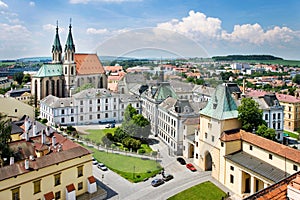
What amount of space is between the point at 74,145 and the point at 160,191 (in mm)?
5507

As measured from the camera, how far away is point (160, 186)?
1638 cm

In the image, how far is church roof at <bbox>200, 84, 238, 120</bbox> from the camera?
15445 millimetres

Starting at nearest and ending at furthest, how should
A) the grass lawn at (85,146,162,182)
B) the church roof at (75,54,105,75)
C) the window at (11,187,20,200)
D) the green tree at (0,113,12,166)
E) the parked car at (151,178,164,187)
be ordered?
the church roof at (75,54,105,75) < the window at (11,187,20,200) < the green tree at (0,113,12,166) < the grass lawn at (85,146,162,182) < the parked car at (151,178,164,187)

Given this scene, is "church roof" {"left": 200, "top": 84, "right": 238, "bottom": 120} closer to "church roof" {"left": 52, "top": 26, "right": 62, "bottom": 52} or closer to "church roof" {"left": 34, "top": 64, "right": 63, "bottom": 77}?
"church roof" {"left": 34, "top": 64, "right": 63, "bottom": 77}

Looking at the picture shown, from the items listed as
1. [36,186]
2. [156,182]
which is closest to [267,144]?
[156,182]

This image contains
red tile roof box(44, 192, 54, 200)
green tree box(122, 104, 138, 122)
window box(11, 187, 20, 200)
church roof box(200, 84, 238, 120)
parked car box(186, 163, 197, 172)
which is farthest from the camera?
parked car box(186, 163, 197, 172)

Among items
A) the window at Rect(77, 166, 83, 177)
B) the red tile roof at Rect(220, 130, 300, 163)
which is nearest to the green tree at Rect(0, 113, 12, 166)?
the window at Rect(77, 166, 83, 177)

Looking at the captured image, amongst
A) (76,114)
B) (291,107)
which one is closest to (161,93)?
(76,114)

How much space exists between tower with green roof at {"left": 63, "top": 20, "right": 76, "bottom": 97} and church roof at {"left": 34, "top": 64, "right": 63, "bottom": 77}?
6.02 ft

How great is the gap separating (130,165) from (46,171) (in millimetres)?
4070

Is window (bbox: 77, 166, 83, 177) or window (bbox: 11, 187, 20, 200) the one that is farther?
window (bbox: 77, 166, 83, 177)

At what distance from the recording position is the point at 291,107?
33.3 metres

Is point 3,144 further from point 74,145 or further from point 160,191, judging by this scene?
point 160,191

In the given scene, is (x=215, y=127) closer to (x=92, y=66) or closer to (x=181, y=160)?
(x=181, y=160)
